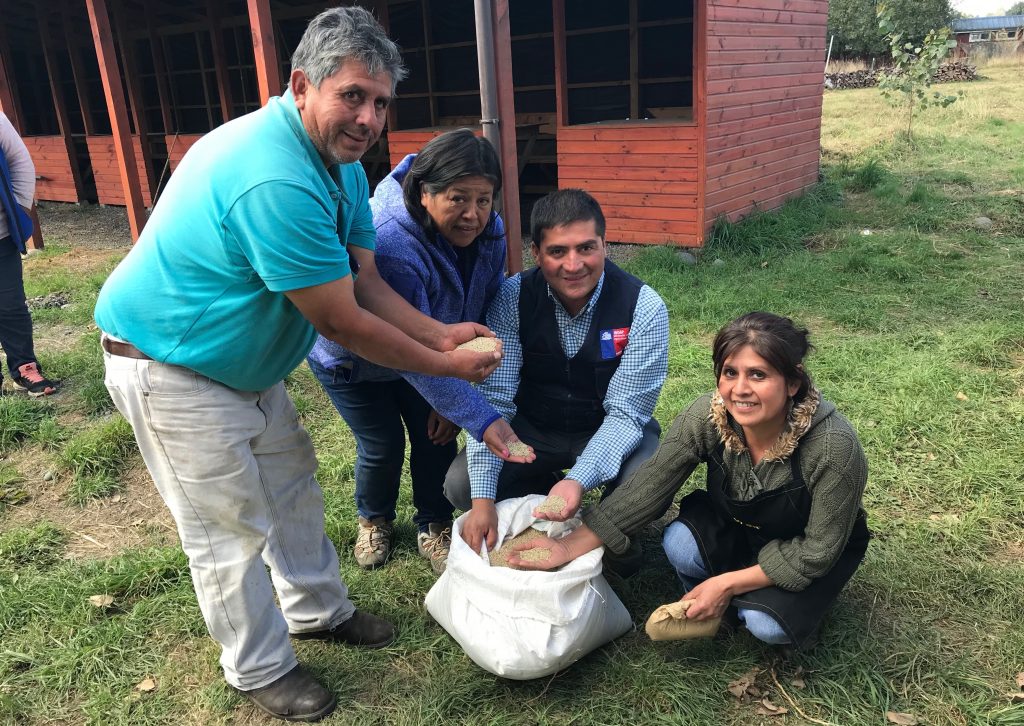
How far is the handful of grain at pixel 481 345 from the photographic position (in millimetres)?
2185

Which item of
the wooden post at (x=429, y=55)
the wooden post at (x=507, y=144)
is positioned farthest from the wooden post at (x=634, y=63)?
the wooden post at (x=507, y=144)

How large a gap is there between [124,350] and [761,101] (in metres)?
7.59

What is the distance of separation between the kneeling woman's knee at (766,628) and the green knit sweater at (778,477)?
10 cm

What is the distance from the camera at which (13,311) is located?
14.7 feet

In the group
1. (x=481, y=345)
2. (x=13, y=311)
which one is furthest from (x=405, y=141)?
(x=481, y=345)

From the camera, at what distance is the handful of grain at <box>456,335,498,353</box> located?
219 centimetres

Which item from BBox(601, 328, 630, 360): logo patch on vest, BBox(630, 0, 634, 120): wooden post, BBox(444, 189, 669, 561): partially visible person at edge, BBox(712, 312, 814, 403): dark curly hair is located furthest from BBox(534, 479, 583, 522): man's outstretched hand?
BBox(630, 0, 634, 120): wooden post

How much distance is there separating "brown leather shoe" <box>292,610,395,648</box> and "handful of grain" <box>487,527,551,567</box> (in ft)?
1.59

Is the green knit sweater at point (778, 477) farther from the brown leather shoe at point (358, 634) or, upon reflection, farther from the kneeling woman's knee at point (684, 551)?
the brown leather shoe at point (358, 634)

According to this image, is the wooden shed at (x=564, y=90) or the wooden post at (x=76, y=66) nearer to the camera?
the wooden shed at (x=564, y=90)

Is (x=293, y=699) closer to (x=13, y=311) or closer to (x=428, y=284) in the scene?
(x=428, y=284)

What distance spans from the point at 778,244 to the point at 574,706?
6197 mm

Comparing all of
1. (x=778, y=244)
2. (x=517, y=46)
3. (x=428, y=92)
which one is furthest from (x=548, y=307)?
(x=428, y=92)

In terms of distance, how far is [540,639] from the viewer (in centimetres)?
211
